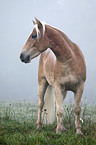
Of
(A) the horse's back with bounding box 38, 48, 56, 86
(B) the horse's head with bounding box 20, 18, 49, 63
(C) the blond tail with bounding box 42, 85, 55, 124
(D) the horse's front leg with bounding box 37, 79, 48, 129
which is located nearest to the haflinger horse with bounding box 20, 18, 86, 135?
(B) the horse's head with bounding box 20, 18, 49, 63

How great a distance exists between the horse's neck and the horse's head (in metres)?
0.15

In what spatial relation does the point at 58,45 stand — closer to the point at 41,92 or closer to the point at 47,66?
the point at 47,66

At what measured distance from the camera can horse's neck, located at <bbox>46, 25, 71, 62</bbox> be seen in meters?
4.30

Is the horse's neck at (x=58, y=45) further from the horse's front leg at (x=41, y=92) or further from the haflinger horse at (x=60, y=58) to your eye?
the horse's front leg at (x=41, y=92)

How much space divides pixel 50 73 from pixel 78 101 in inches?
43.6

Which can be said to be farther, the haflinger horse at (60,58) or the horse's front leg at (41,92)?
the horse's front leg at (41,92)

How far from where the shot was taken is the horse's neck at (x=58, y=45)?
169 inches

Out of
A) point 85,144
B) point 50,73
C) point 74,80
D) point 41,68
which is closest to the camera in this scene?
point 85,144

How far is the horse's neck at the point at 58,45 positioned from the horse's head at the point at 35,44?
0.15m

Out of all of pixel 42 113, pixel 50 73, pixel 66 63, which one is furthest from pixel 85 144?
pixel 42 113

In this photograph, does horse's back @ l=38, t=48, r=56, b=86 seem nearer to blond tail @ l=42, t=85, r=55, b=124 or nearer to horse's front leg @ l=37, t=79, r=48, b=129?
horse's front leg @ l=37, t=79, r=48, b=129

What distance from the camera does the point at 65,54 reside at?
4344mm

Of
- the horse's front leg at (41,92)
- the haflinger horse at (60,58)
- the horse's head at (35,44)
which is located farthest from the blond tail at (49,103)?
the horse's head at (35,44)

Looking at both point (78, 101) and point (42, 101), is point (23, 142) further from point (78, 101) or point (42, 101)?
point (42, 101)
